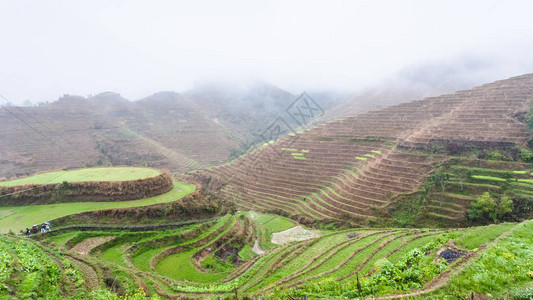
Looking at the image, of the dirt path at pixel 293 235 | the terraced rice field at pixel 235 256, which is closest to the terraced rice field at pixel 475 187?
the terraced rice field at pixel 235 256

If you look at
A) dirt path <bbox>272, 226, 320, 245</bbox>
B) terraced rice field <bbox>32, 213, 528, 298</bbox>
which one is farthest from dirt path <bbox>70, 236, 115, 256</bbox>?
dirt path <bbox>272, 226, 320, 245</bbox>

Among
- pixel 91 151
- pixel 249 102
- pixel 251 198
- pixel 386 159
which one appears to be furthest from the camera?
pixel 249 102

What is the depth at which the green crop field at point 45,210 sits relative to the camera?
A: 17.0 meters

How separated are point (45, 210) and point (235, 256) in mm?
15364

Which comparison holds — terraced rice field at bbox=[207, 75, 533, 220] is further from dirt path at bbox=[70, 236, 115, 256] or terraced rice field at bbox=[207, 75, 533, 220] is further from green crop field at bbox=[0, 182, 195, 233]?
dirt path at bbox=[70, 236, 115, 256]

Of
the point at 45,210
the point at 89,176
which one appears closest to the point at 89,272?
the point at 45,210

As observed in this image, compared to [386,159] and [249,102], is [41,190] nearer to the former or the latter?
[386,159]

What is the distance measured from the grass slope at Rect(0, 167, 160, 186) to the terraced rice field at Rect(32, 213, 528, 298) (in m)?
6.14

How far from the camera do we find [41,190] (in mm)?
20328

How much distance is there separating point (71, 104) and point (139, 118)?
855 inches

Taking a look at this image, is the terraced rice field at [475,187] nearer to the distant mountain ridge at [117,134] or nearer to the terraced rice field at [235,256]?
the terraced rice field at [235,256]

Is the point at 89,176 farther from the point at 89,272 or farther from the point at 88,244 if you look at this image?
the point at 89,272

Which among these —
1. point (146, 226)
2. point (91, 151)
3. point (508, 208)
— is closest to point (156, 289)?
point (146, 226)

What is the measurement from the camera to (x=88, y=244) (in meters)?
16.9
